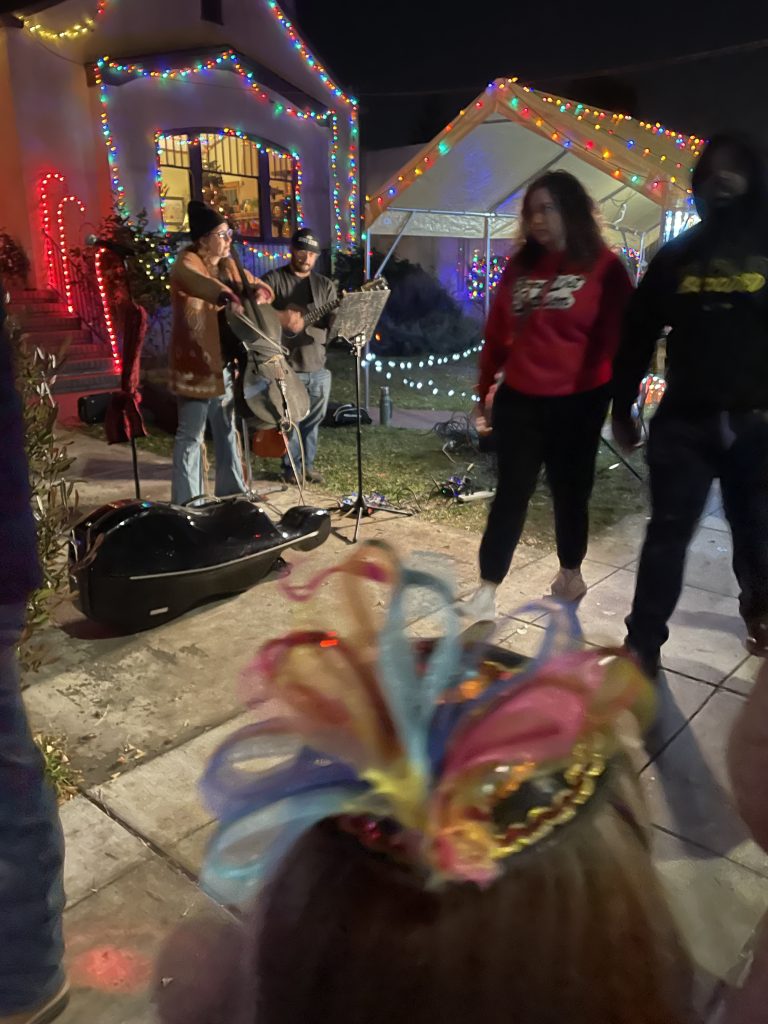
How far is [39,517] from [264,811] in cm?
196

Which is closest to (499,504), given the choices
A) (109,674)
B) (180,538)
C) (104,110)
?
(180,538)

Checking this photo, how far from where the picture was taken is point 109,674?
3.24 metres

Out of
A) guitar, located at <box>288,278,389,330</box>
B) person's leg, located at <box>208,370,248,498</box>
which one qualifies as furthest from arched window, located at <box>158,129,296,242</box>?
person's leg, located at <box>208,370,248,498</box>

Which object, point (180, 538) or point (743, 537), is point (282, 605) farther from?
point (743, 537)

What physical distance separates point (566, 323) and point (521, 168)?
710cm

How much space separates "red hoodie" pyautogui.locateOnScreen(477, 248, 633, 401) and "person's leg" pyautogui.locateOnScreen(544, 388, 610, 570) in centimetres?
8

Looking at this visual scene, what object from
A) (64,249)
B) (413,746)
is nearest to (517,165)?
(64,249)

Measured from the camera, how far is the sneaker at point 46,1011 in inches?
64.2

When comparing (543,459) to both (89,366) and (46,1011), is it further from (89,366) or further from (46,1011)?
(89,366)

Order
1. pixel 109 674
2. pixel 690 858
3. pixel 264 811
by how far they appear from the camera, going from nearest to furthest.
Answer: pixel 264 811
pixel 690 858
pixel 109 674

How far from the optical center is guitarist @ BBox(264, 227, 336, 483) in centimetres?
582

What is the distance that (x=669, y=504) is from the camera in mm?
2789

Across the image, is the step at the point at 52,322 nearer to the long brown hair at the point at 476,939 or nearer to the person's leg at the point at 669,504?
the person's leg at the point at 669,504

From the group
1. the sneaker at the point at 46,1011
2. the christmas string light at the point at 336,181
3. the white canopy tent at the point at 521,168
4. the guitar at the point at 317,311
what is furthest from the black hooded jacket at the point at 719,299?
the christmas string light at the point at 336,181
